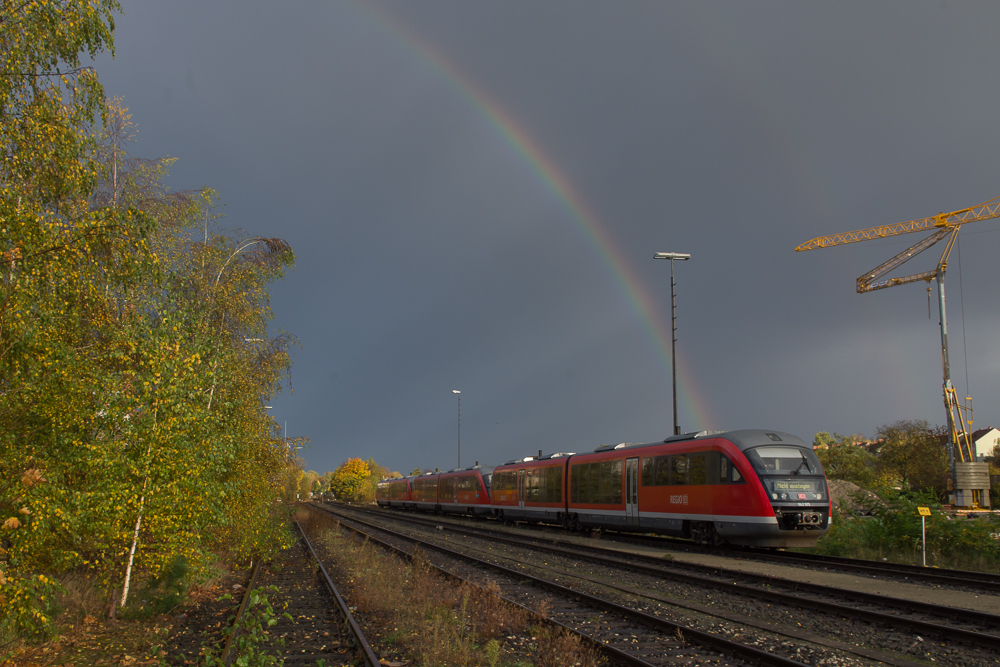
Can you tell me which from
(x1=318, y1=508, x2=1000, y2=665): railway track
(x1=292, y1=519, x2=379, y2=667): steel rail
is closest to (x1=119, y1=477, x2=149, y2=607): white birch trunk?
(x1=292, y1=519, x2=379, y2=667): steel rail

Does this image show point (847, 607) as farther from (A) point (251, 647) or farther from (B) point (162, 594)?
(B) point (162, 594)

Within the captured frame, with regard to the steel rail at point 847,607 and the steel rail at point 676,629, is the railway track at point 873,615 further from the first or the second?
the steel rail at point 676,629

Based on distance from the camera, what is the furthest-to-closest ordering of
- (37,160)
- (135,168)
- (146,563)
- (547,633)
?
(135,168) → (146,563) → (37,160) → (547,633)

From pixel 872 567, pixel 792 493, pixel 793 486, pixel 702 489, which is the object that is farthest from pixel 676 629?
pixel 702 489

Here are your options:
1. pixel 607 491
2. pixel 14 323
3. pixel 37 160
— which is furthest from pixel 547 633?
pixel 607 491

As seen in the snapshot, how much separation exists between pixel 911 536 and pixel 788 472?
3816 millimetres

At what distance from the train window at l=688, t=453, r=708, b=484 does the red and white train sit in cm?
3

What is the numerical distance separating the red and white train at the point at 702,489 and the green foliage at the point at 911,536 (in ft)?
6.53

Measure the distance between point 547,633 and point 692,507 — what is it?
12.5 m

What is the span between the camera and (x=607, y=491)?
24.5 metres

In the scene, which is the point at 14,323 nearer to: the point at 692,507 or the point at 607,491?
the point at 692,507

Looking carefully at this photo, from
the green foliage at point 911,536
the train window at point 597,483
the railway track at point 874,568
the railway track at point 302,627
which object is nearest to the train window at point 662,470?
the railway track at point 874,568

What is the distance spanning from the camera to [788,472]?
57.3 feet

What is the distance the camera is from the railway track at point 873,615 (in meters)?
8.02
